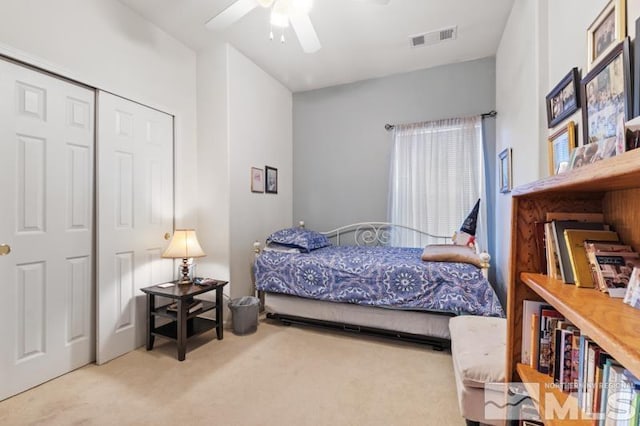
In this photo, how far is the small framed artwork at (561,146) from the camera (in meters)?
1.44

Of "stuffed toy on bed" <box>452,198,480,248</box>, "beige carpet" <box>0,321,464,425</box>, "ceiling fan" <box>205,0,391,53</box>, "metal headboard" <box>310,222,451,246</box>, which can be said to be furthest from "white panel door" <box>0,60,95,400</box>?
"stuffed toy on bed" <box>452,198,480,248</box>

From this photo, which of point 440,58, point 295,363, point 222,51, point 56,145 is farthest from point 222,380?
point 440,58

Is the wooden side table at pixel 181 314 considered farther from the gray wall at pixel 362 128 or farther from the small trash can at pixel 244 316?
the gray wall at pixel 362 128

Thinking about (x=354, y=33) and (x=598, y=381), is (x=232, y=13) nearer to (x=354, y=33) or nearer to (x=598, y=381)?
(x=354, y=33)

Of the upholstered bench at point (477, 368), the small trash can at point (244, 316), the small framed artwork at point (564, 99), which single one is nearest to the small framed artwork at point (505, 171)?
Result: the small framed artwork at point (564, 99)

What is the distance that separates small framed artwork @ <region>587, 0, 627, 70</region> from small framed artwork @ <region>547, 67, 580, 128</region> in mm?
135

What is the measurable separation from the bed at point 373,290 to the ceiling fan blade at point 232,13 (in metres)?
1.98

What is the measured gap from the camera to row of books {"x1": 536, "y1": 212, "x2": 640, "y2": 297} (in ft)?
2.72

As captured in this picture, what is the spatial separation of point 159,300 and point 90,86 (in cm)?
185

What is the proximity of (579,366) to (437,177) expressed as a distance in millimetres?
2850

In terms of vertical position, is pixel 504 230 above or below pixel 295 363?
above

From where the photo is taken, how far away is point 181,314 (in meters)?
2.31

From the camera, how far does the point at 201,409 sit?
1.72 meters

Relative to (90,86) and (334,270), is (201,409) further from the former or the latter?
(90,86)
